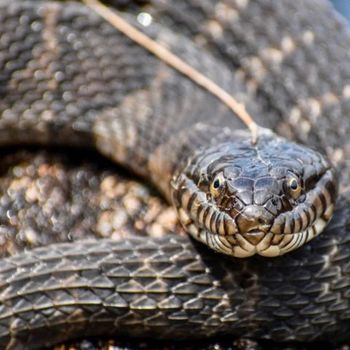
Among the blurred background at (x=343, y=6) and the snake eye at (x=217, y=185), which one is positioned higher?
the blurred background at (x=343, y=6)

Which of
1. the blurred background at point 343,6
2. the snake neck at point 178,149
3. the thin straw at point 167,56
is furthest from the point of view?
the blurred background at point 343,6

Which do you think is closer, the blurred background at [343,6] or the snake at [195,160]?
the snake at [195,160]

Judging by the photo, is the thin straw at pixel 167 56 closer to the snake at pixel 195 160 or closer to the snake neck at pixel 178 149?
the snake at pixel 195 160

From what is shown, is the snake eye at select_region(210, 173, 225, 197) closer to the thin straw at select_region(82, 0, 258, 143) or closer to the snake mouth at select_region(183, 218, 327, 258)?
the snake mouth at select_region(183, 218, 327, 258)

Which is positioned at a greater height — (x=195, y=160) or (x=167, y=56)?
(x=167, y=56)

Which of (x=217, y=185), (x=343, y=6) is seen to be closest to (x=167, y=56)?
(x=217, y=185)

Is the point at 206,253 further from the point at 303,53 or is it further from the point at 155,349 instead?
the point at 303,53

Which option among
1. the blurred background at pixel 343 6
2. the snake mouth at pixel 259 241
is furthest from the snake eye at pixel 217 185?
the blurred background at pixel 343 6

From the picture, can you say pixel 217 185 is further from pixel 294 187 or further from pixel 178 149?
pixel 178 149

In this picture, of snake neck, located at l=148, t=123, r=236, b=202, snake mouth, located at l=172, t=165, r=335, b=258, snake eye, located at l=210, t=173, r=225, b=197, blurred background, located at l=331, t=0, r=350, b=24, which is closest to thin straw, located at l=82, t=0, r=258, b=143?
snake neck, located at l=148, t=123, r=236, b=202
